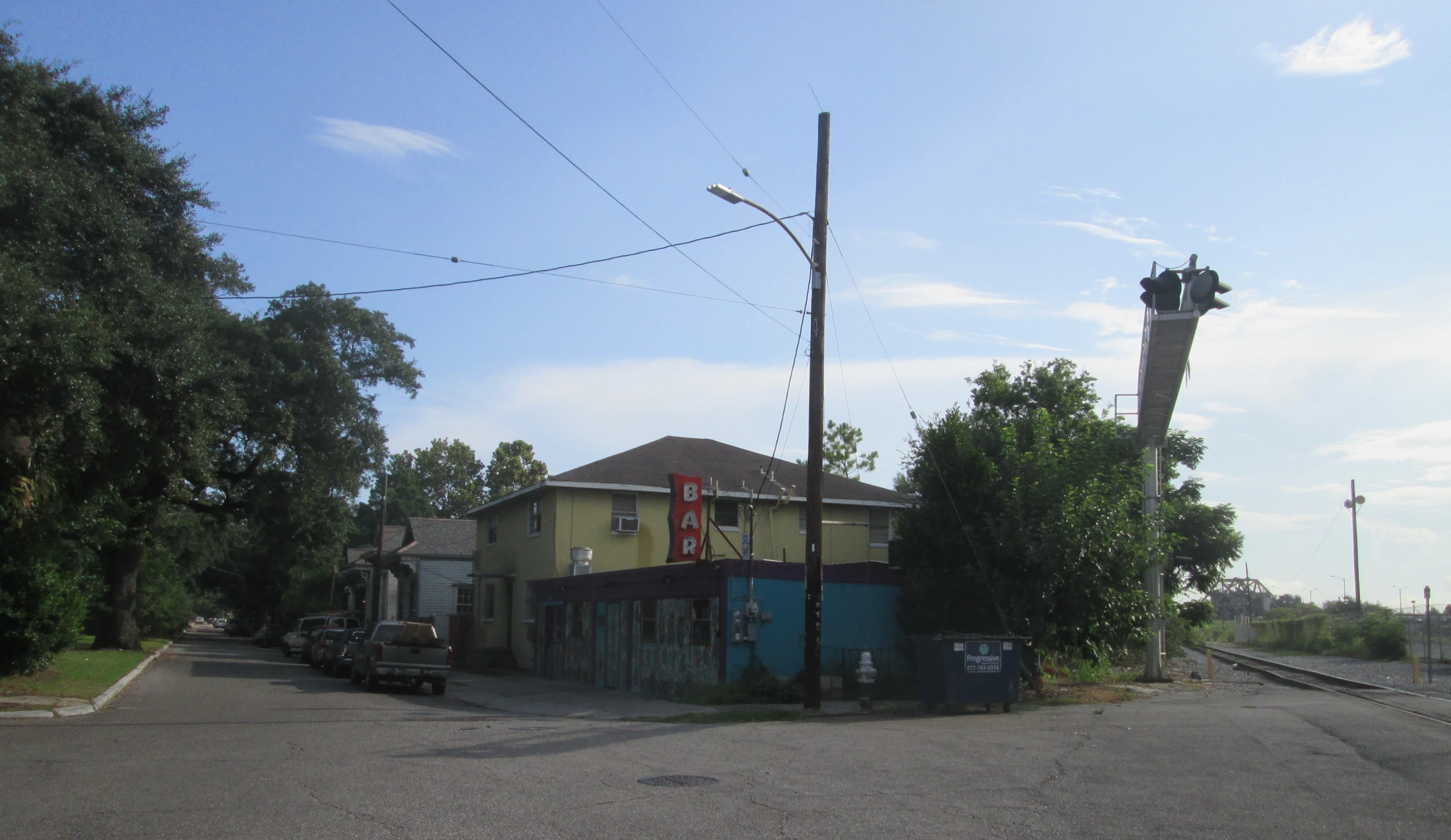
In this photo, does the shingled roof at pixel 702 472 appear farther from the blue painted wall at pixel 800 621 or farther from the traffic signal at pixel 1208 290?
the traffic signal at pixel 1208 290

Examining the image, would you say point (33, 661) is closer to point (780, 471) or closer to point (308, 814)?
point (308, 814)

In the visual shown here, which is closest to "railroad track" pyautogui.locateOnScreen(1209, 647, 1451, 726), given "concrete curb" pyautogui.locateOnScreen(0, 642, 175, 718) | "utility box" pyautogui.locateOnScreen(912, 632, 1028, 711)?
"utility box" pyautogui.locateOnScreen(912, 632, 1028, 711)

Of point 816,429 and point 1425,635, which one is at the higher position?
point 816,429

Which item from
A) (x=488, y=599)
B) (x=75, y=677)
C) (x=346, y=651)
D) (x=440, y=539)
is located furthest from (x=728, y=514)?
(x=440, y=539)

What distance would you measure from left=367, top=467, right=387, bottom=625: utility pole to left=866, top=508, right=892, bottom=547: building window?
1712 cm

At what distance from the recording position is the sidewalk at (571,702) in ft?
60.1

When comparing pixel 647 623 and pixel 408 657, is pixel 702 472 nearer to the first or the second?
pixel 647 623

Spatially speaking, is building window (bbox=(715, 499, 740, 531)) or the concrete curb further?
building window (bbox=(715, 499, 740, 531))

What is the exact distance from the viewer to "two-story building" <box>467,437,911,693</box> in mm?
24688

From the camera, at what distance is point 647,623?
23.7m

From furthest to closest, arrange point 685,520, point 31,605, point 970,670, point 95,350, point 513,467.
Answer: point 513,467, point 685,520, point 31,605, point 970,670, point 95,350


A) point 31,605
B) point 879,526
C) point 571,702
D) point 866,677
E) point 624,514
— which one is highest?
point 624,514

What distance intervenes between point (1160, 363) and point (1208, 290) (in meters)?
3.37

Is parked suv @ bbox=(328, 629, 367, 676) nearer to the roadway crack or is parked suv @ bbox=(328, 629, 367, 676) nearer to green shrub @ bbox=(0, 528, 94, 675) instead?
green shrub @ bbox=(0, 528, 94, 675)
